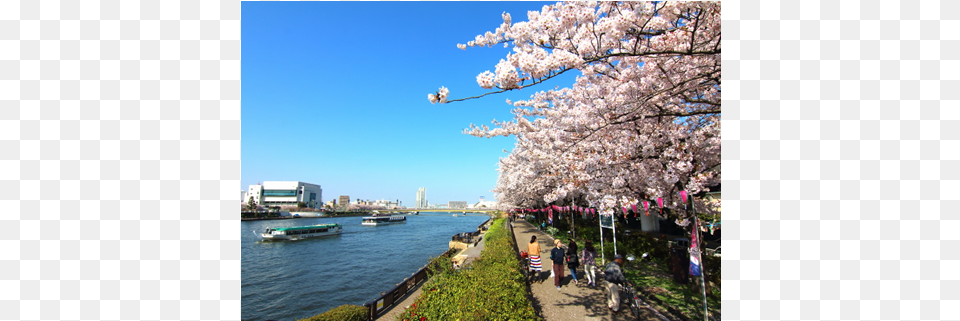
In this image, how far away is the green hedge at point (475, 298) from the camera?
476 centimetres

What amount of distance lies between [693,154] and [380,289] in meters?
16.1

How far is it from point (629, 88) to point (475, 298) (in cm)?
445

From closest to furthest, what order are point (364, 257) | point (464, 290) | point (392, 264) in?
point (464, 290) → point (392, 264) → point (364, 257)

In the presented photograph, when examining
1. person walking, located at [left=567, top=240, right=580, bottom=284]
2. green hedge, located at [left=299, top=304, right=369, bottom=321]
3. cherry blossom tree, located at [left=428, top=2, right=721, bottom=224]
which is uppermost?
cherry blossom tree, located at [left=428, top=2, right=721, bottom=224]

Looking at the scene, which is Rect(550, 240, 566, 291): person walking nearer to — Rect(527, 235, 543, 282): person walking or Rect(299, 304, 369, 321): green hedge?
Rect(527, 235, 543, 282): person walking

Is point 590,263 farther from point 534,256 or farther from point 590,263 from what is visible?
point 534,256

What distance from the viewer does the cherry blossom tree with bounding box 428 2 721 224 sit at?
4.05m

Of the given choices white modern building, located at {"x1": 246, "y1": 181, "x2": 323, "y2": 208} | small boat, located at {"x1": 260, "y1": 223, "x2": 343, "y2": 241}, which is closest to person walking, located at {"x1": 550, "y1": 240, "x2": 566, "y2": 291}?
small boat, located at {"x1": 260, "y1": 223, "x2": 343, "y2": 241}

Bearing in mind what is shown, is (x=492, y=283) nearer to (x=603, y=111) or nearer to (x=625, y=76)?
(x=603, y=111)

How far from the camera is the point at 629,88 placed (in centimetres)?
612

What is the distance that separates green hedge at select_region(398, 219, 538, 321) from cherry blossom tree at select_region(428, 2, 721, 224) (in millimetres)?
2888

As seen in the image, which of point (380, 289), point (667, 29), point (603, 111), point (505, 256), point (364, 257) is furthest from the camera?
point (364, 257)
